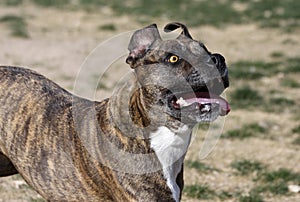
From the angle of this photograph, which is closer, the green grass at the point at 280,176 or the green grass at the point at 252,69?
the green grass at the point at 280,176

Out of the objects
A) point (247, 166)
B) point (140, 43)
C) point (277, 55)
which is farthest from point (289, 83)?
point (140, 43)

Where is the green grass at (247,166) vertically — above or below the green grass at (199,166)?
below

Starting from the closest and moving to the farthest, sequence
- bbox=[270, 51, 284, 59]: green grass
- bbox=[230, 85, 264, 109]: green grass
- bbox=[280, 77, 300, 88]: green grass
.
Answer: bbox=[230, 85, 264, 109]: green grass < bbox=[280, 77, 300, 88]: green grass < bbox=[270, 51, 284, 59]: green grass

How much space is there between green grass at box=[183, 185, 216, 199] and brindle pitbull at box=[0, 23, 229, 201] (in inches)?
68.3

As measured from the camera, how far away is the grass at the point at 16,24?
12.4 metres

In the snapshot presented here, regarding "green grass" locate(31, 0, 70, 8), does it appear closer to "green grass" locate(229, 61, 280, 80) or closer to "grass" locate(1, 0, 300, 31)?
"grass" locate(1, 0, 300, 31)

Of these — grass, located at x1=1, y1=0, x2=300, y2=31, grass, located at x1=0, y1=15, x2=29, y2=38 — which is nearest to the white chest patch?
grass, located at x1=0, y1=15, x2=29, y2=38

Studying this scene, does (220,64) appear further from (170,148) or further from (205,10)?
(205,10)

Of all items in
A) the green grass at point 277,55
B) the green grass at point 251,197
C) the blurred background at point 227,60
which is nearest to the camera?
the green grass at point 251,197

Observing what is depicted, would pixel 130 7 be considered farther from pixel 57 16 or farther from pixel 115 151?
pixel 115 151

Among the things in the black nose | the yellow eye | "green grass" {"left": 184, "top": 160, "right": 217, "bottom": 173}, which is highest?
the yellow eye

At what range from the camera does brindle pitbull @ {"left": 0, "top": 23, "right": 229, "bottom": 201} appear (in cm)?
421

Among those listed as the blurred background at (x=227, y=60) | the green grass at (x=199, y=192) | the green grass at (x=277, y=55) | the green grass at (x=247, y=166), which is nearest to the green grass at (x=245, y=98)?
the blurred background at (x=227, y=60)

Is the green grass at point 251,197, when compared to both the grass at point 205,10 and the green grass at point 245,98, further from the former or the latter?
the grass at point 205,10
